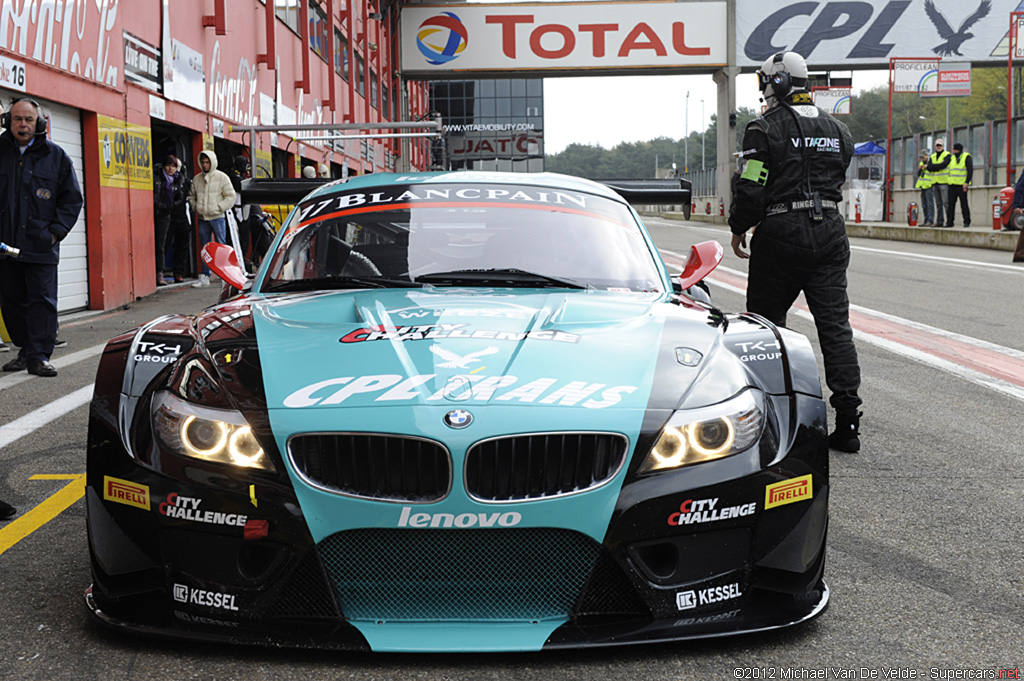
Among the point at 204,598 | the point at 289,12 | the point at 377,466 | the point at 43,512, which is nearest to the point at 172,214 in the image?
Answer: the point at 289,12

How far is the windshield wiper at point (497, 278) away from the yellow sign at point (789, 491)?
1.25m

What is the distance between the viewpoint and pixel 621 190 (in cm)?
541

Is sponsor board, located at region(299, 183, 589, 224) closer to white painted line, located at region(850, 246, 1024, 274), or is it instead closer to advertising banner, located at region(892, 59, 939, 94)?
white painted line, located at region(850, 246, 1024, 274)

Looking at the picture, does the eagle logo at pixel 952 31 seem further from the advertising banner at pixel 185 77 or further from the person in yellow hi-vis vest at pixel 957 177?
the advertising banner at pixel 185 77

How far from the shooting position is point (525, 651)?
7.97 ft

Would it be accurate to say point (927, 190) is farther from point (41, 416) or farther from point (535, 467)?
point (535, 467)

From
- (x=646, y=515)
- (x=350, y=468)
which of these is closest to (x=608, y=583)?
(x=646, y=515)

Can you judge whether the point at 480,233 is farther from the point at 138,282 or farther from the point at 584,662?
the point at 138,282

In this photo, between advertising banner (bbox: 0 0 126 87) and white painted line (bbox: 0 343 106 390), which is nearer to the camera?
white painted line (bbox: 0 343 106 390)

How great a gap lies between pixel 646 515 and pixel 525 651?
0.39m

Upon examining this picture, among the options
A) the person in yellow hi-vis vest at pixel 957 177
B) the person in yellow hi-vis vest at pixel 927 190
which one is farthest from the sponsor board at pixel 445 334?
the person in yellow hi-vis vest at pixel 927 190

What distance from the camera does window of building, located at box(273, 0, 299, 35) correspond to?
22.6 metres

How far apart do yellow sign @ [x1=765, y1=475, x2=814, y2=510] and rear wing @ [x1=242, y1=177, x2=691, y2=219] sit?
8.47 feet

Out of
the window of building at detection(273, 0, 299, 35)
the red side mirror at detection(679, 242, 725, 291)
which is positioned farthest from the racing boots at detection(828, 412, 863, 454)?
the window of building at detection(273, 0, 299, 35)
